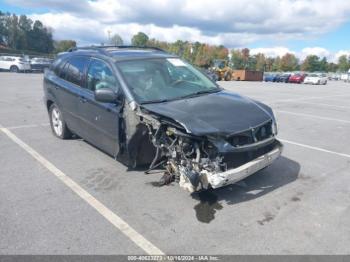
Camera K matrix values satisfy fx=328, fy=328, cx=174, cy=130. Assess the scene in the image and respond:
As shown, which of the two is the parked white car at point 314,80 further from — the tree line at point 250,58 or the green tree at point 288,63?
the green tree at point 288,63

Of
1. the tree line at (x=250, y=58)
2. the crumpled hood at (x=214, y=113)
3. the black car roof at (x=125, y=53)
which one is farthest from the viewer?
the tree line at (x=250, y=58)

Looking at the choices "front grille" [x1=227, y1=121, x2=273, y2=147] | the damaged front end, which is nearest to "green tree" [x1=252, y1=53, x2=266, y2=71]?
"front grille" [x1=227, y1=121, x2=273, y2=147]

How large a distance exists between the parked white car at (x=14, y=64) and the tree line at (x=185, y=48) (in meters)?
53.7

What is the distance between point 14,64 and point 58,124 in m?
31.6

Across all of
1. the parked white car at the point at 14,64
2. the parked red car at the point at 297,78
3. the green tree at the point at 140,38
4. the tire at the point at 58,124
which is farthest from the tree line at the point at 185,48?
the tire at the point at 58,124

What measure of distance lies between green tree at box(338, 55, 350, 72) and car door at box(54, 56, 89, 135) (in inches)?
5149

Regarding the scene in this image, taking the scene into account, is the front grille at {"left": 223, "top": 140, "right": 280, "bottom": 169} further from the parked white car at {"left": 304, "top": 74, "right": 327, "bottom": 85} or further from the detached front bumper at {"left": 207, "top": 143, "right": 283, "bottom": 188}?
the parked white car at {"left": 304, "top": 74, "right": 327, "bottom": 85}

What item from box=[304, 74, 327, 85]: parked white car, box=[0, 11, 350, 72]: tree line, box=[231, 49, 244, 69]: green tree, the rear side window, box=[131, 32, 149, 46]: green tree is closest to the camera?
the rear side window

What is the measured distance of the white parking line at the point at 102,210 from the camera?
3154mm

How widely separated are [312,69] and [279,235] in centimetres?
12395

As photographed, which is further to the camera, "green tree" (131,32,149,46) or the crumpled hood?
"green tree" (131,32,149,46)

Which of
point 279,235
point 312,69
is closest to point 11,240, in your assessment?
point 279,235

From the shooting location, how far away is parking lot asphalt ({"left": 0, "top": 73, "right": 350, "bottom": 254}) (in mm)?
3180

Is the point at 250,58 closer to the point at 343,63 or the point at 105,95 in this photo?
the point at 343,63
